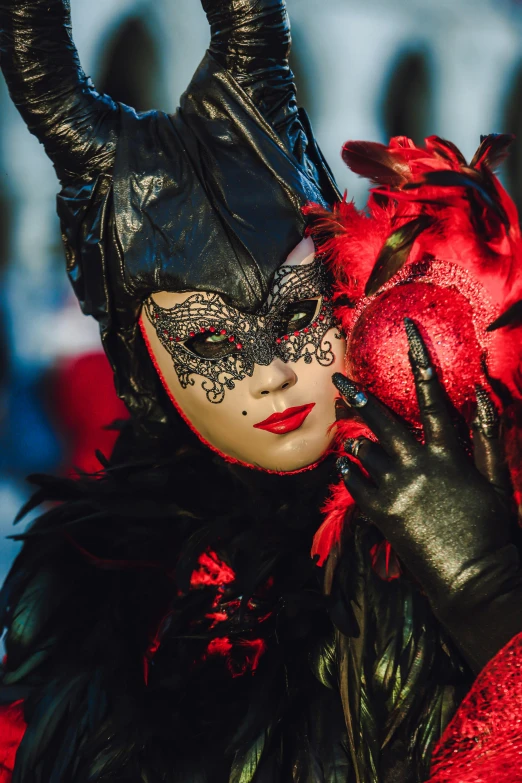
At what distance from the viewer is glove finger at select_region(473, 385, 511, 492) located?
902 millimetres

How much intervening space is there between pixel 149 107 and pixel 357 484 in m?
1.47

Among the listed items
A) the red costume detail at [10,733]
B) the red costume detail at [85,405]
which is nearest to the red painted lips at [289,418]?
the red costume detail at [10,733]

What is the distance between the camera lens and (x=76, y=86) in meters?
1.28

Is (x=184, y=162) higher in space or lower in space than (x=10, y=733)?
higher

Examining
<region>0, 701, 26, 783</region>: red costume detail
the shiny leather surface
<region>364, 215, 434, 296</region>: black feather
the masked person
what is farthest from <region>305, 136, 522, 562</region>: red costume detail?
<region>0, 701, 26, 783</region>: red costume detail

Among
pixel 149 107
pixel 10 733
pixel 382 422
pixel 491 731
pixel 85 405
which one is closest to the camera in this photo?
pixel 491 731

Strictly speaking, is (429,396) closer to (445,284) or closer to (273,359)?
(445,284)

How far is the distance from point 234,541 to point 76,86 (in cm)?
79

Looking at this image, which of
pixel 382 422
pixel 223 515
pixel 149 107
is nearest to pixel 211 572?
pixel 223 515

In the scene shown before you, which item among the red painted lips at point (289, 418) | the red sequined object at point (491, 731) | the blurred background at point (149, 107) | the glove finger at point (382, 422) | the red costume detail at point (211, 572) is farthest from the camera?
the blurred background at point (149, 107)

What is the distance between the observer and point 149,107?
2.08 metres

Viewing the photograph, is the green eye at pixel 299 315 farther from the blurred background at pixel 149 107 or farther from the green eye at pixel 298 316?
the blurred background at pixel 149 107

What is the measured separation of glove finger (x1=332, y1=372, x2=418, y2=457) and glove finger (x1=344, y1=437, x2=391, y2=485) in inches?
0.4

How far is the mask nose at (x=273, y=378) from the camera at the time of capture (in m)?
1.18
